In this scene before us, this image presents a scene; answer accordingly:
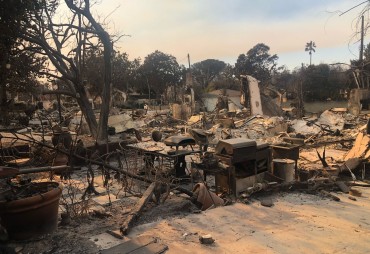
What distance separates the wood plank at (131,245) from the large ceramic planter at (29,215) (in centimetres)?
94

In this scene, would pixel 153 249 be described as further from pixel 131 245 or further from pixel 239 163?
pixel 239 163

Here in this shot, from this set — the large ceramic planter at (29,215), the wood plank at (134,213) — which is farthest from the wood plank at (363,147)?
the large ceramic planter at (29,215)

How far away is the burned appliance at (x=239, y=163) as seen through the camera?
267 inches

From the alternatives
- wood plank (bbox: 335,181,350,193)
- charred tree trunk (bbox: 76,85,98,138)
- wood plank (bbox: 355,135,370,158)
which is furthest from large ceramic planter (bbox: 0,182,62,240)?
charred tree trunk (bbox: 76,85,98,138)

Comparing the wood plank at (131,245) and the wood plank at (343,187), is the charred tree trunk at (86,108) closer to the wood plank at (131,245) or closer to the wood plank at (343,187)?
the wood plank at (343,187)

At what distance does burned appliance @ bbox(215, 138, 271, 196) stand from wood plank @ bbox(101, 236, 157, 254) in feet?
10.4

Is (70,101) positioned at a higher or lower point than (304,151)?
higher

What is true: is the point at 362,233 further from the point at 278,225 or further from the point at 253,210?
the point at 253,210

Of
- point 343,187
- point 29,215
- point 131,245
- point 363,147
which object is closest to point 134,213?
point 131,245

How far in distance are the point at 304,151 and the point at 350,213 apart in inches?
303

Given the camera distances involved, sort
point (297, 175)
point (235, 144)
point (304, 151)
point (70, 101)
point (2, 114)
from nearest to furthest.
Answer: point (2, 114), point (235, 144), point (297, 175), point (304, 151), point (70, 101)

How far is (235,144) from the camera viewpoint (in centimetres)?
679

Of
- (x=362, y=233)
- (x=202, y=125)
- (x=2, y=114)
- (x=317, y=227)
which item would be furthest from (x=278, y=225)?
(x=202, y=125)

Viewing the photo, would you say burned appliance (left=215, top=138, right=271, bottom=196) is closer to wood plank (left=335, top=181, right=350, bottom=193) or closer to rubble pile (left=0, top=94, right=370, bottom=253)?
rubble pile (left=0, top=94, right=370, bottom=253)
